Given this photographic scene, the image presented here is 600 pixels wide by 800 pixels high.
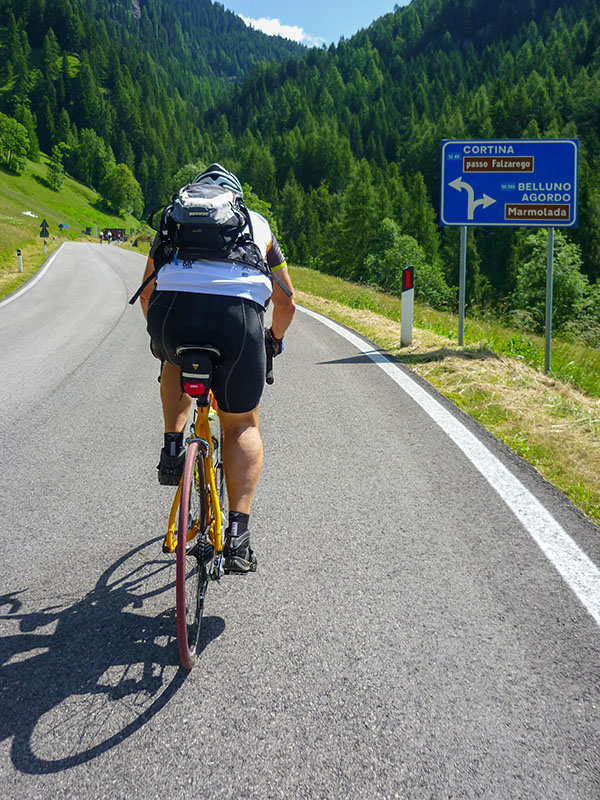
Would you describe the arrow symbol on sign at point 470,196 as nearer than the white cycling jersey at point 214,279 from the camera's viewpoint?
No

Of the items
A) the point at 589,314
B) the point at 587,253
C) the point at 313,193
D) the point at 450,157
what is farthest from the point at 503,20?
the point at 450,157

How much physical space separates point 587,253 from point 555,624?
74281mm

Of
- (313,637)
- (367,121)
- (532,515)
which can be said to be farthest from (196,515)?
(367,121)

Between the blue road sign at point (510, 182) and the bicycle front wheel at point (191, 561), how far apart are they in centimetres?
810

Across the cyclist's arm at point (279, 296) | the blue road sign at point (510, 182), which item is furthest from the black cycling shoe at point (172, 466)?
the blue road sign at point (510, 182)

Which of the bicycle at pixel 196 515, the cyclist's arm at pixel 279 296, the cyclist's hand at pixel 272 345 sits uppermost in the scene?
the cyclist's arm at pixel 279 296

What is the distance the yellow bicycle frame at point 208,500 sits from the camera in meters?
2.75

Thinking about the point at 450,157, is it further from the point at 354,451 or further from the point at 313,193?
Answer: the point at 313,193

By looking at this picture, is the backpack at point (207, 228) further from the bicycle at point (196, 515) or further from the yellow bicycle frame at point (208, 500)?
the yellow bicycle frame at point (208, 500)

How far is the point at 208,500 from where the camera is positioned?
280 centimetres

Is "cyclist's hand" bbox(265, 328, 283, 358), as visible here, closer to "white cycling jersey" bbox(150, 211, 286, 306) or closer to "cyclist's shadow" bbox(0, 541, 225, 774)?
"white cycling jersey" bbox(150, 211, 286, 306)

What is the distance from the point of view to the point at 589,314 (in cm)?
3725

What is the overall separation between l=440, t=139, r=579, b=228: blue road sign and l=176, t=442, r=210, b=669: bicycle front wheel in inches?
319

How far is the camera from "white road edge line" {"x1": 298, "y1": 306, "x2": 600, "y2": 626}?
3.09 metres
